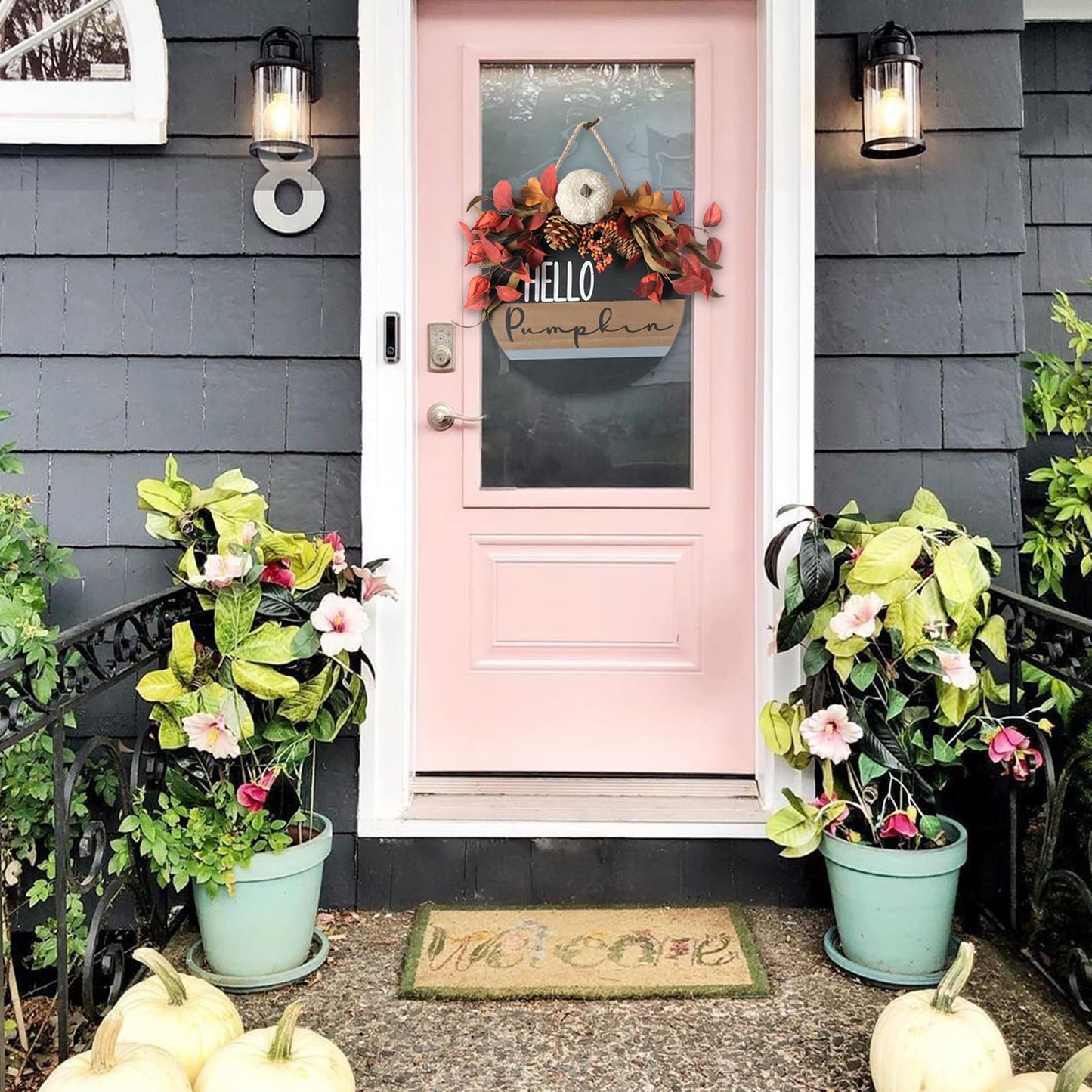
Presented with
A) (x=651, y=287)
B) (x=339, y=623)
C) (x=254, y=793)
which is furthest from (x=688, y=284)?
(x=254, y=793)

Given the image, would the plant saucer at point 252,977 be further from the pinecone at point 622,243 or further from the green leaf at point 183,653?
the pinecone at point 622,243

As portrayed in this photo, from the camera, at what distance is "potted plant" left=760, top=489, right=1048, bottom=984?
6.83 ft

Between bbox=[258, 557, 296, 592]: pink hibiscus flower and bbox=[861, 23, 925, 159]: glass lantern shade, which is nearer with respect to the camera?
bbox=[258, 557, 296, 592]: pink hibiscus flower

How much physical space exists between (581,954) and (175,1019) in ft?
2.91

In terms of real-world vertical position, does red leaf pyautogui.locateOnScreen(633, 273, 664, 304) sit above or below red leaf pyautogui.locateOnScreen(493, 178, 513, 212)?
below

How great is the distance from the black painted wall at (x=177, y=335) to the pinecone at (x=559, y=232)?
45 cm

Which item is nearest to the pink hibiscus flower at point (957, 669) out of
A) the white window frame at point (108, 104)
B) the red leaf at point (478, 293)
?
the red leaf at point (478, 293)

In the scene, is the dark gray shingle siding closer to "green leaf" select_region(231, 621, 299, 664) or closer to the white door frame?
the white door frame

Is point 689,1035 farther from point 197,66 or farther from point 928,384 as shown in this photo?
point 197,66

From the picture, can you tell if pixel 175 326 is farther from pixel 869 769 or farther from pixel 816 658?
pixel 869 769

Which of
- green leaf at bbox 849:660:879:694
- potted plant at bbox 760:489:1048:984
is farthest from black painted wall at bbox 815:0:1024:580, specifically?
green leaf at bbox 849:660:879:694

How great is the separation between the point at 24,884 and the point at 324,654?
1038 mm

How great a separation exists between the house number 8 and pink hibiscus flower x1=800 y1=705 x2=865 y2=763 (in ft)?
5.05

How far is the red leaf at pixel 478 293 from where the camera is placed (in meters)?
2.53
